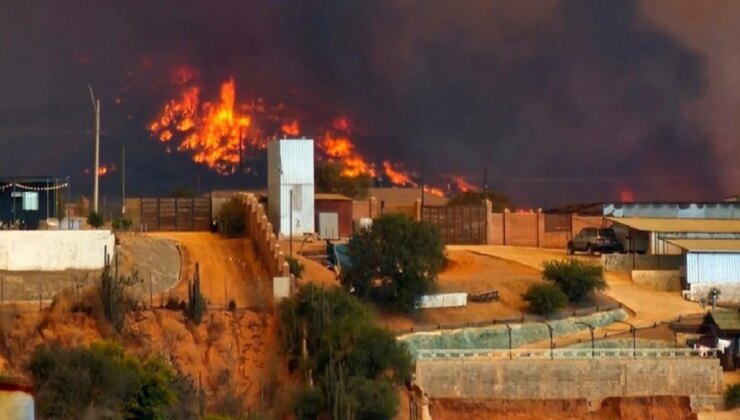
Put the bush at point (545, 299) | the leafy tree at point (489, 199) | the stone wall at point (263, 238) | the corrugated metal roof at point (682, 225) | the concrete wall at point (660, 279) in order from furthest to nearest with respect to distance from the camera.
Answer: the leafy tree at point (489, 199) < the corrugated metal roof at point (682, 225) < the concrete wall at point (660, 279) < the bush at point (545, 299) < the stone wall at point (263, 238)

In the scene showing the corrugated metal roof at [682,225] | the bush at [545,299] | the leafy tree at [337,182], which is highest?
the leafy tree at [337,182]

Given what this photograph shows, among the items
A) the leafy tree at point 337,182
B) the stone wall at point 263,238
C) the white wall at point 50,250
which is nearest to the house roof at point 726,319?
the stone wall at point 263,238

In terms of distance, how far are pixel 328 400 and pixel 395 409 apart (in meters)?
1.98

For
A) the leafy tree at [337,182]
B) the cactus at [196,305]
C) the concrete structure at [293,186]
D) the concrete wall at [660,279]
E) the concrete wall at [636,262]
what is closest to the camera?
the cactus at [196,305]

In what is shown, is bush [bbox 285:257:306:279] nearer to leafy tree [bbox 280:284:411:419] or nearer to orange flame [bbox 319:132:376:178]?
leafy tree [bbox 280:284:411:419]

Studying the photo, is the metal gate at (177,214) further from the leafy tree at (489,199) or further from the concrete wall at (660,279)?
the leafy tree at (489,199)

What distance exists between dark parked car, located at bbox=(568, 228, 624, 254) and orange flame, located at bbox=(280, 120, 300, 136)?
41.6 m

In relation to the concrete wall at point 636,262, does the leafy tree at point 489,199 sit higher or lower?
higher

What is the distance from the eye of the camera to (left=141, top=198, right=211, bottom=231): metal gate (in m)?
58.8

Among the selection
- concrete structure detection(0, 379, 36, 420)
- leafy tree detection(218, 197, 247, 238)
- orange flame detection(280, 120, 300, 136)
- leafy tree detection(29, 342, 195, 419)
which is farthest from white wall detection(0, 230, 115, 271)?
orange flame detection(280, 120, 300, 136)

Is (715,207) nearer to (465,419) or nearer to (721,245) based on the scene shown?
(721,245)

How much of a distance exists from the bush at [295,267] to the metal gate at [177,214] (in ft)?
42.3

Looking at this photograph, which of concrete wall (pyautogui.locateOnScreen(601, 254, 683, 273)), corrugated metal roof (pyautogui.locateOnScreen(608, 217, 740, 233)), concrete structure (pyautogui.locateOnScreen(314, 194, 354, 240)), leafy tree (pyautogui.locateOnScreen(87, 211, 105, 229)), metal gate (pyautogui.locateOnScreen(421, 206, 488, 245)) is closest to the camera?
leafy tree (pyautogui.locateOnScreen(87, 211, 105, 229))

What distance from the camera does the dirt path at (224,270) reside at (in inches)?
1644
